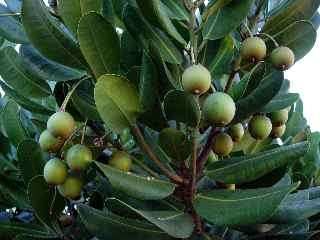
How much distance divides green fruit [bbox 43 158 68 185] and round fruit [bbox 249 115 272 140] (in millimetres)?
490

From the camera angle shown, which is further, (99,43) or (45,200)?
(45,200)

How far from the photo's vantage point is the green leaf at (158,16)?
134 cm

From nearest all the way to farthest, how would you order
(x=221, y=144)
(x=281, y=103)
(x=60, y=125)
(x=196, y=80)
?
(x=196, y=80)
(x=60, y=125)
(x=221, y=144)
(x=281, y=103)

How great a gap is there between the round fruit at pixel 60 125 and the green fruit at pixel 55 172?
93 millimetres

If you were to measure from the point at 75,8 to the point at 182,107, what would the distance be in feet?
1.18

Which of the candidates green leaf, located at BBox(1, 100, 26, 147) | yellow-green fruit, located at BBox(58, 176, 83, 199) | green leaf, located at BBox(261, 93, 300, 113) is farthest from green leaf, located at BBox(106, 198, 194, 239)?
green leaf, located at BBox(1, 100, 26, 147)

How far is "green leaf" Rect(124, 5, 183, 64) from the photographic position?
1.42 m

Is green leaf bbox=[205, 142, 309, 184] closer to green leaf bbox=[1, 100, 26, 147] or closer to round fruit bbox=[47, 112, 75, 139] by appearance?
round fruit bbox=[47, 112, 75, 139]

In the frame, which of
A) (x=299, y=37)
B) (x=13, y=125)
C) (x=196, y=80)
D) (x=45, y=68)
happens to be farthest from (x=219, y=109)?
(x=13, y=125)

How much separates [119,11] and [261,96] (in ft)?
1.38

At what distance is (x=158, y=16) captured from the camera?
135cm

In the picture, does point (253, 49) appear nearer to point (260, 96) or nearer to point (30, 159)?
point (260, 96)

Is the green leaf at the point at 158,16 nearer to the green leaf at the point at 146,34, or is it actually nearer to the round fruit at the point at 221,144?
the green leaf at the point at 146,34

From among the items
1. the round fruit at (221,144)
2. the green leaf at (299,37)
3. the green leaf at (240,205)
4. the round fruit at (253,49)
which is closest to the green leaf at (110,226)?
the green leaf at (240,205)
